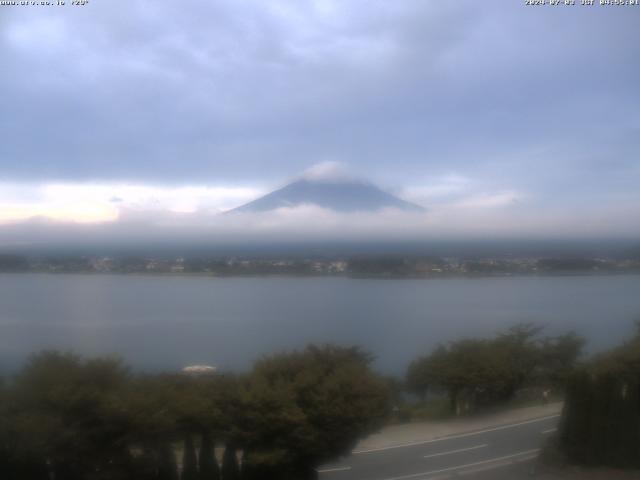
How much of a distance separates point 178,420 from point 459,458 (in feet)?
11.6

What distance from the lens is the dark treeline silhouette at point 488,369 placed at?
8133mm

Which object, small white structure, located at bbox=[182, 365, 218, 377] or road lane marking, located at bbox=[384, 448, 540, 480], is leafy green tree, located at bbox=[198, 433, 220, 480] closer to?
small white structure, located at bbox=[182, 365, 218, 377]

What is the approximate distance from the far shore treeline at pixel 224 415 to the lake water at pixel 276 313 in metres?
0.71

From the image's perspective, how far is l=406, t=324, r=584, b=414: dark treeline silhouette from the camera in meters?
8.13

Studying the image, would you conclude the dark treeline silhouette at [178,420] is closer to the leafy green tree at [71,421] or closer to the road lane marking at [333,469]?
the leafy green tree at [71,421]

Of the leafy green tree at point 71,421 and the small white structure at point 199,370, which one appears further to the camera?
the small white structure at point 199,370

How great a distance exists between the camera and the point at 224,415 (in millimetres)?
6418

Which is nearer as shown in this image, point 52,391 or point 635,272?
point 52,391

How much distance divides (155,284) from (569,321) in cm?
746

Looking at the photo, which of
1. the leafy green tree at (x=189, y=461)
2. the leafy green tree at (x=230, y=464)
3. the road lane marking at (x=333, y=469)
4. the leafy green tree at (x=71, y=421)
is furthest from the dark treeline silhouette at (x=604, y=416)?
the leafy green tree at (x=71, y=421)

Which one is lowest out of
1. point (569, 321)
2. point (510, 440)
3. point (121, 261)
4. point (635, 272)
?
point (510, 440)

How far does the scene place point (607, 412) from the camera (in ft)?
23.0

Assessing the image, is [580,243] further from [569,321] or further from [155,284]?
[155,284]

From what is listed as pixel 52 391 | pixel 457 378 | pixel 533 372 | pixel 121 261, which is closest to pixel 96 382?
pixel 52 391
